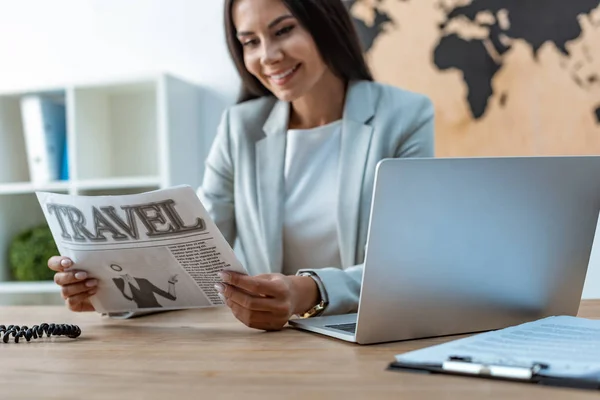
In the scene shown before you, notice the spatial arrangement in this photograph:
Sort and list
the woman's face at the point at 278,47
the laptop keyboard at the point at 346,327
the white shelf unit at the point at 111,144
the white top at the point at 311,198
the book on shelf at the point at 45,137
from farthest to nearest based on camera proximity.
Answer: the book on shelf at the point at 45,137
the white shelf unit at the point at 111,144
the white top at the point at 311,198
the woman's face at the point at 278,47
the laptop keyboard at the point at 346,327

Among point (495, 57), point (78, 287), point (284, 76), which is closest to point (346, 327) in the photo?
point (78, 287)

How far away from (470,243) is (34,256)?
242cm

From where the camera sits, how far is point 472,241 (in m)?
0.98

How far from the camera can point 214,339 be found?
42.7 inches

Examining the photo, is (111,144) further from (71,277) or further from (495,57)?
(71,277)

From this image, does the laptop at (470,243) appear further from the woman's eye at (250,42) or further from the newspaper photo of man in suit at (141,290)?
the woman's eye at (250,42)

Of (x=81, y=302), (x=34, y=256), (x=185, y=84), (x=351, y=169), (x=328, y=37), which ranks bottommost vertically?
(x=34, y=256)

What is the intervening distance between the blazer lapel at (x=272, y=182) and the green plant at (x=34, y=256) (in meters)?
1.49

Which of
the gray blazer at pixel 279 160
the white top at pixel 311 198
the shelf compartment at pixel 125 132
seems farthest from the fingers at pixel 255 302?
the shelf compartment at pixel 125 132

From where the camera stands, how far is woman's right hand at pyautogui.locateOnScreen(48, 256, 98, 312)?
4.28ft

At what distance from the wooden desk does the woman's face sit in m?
0.73

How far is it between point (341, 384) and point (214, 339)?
38cm

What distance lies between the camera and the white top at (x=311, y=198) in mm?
1812

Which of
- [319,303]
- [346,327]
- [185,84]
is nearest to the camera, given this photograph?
[346,327]
